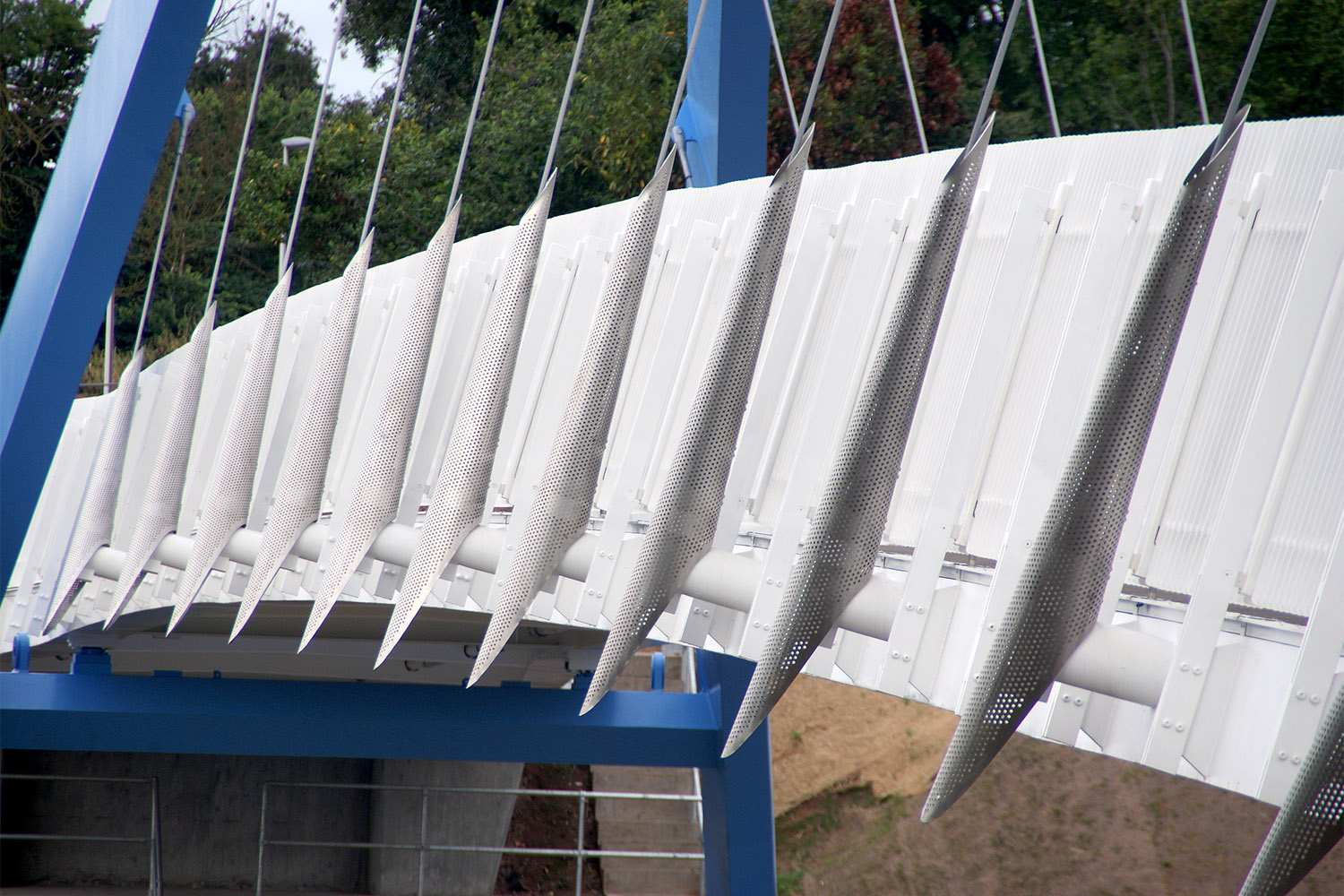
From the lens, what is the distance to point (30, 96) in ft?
98.0

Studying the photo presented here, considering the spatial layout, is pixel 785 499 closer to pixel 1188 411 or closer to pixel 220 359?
pixel 1188 411

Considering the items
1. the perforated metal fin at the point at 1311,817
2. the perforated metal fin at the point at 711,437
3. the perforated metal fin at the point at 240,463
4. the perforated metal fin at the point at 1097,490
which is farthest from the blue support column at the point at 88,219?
the perforated metal fin at the point at 1311,817

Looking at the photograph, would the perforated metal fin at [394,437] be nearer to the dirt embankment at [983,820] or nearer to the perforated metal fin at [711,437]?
the perforated metal fin at [711,437]

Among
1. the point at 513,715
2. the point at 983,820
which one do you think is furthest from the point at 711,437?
the point at 983,820

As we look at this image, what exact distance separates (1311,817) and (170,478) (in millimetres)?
7498

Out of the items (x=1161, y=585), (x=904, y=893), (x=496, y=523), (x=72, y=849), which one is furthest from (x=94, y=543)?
(x=904, y=893)

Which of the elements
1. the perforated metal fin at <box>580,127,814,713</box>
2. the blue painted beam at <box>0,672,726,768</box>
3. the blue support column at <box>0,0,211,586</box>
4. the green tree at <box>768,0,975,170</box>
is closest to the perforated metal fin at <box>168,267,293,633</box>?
the blue support column at <box>0,0,211,586</box>

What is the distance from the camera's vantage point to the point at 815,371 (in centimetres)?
531

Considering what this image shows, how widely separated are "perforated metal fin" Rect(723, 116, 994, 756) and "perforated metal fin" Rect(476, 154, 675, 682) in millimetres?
1260

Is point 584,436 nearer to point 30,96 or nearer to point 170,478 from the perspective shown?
point 170,478

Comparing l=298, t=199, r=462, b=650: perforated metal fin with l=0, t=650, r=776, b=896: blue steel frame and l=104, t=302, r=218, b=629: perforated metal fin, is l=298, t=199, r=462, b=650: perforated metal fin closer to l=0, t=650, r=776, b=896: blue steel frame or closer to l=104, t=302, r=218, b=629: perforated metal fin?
l=104, t=302, r=218, b=629: perforated metal fin

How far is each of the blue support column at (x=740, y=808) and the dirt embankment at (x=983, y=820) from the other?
6.22m

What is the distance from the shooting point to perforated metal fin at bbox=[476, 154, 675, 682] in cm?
482

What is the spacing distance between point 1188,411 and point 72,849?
16517 mm
